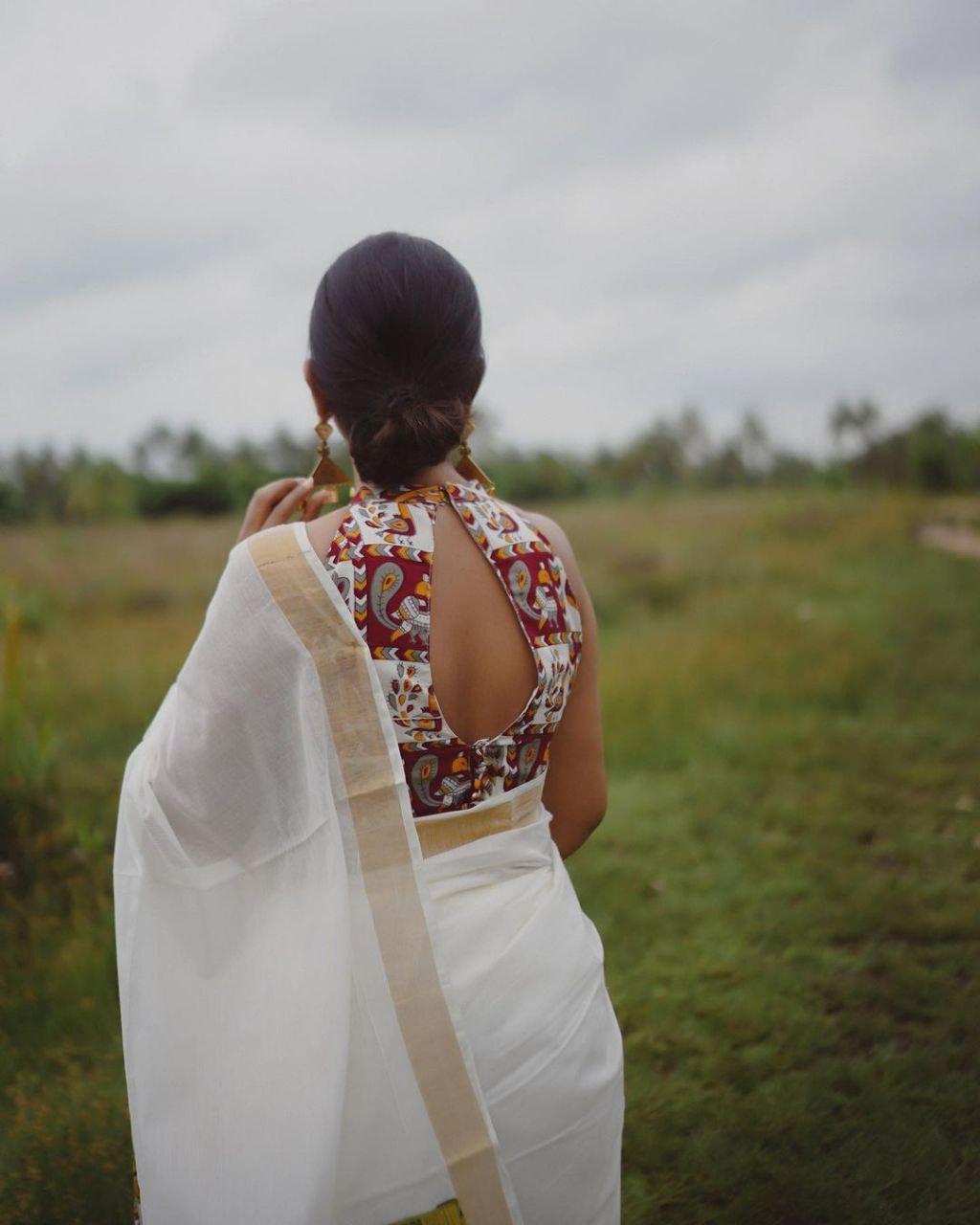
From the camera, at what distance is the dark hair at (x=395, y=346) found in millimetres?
1527

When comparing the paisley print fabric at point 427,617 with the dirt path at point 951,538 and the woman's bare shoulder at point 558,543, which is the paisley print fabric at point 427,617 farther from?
the dirt path at point 951,538

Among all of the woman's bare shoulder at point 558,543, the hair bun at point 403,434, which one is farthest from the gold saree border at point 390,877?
the woman's bare shoulder at point 558,543

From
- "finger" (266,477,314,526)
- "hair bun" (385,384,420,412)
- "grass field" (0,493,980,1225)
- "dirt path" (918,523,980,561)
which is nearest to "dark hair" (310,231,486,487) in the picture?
"hair bun" (385,384,420,412)

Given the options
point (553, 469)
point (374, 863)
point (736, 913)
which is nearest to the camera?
point (374, 863)

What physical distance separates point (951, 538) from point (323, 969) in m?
13.4

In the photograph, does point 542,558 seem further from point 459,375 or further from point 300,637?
point 300,637

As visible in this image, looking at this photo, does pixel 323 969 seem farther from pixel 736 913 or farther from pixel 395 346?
pixel 736 913

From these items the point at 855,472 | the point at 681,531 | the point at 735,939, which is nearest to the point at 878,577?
the point at 681,531

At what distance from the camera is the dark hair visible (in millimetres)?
1527

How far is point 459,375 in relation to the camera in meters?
1.59

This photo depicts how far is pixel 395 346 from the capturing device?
154cm

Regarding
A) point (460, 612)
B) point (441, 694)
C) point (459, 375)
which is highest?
point (459, 375)

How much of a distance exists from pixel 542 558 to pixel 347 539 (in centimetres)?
33

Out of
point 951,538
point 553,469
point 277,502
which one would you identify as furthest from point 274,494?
point 553,469
